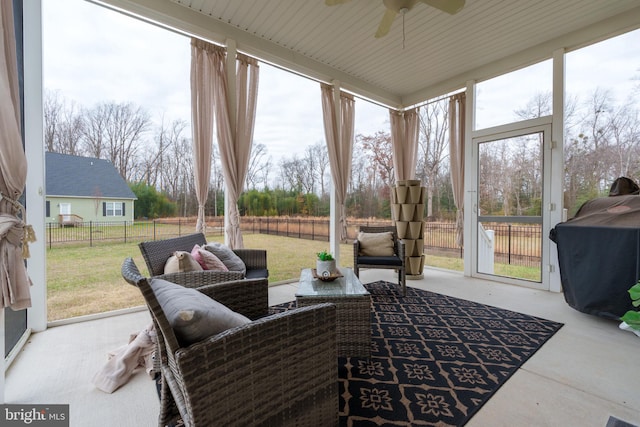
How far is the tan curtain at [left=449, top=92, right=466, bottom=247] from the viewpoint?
473cm

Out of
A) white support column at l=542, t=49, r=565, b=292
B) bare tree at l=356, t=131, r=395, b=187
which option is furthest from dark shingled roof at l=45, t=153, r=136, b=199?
white support column at l=542, t=49, r=565, b=292

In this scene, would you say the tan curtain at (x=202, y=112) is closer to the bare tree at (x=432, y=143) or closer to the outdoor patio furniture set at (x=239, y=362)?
the outdoor patio furniture set at (x=239, y=362)

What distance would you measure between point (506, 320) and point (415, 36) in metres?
3.53

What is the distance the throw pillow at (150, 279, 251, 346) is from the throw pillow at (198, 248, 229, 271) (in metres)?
1.16

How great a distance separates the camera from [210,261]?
2336mm

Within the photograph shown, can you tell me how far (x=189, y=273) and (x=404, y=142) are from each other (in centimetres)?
472

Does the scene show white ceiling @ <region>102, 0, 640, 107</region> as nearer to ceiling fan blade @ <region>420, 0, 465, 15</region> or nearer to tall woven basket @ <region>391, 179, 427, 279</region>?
ceiling fan blade @ <region>420, 0, 465, 15</region>

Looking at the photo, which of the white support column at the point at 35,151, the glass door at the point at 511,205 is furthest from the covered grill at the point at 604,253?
the white support column at the point at 35,151

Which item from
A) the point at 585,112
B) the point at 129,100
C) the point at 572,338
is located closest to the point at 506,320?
the point at 572,338

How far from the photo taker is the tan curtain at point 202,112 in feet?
10.6

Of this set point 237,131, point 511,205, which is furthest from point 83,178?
point 511,205

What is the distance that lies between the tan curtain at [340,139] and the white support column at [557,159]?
2783 mm

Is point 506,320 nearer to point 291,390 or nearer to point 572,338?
point 572,338

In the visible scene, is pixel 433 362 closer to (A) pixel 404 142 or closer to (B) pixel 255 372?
(B) pixel 255 372
